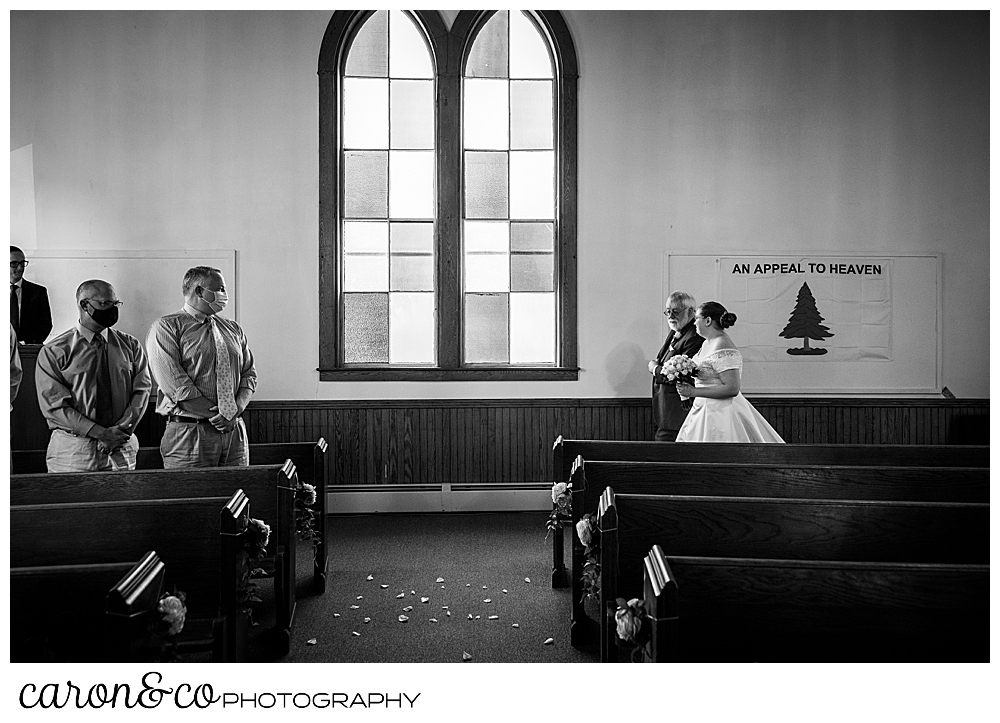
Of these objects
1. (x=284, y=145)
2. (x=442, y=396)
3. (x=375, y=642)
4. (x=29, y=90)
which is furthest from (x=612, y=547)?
(x=29, y=90)

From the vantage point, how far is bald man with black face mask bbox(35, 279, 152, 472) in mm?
3002

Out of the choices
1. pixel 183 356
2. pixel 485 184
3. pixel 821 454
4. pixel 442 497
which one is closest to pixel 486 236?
pixel 485 184

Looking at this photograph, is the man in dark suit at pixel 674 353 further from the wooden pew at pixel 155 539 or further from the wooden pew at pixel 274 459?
the wooden pew at pixel 155 539

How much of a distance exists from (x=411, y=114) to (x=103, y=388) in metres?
3.25

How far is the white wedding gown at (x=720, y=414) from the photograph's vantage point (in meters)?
4.24

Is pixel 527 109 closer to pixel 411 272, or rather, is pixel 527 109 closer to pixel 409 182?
pixel 409 182

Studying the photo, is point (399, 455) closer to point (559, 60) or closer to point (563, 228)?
point (563, 228)

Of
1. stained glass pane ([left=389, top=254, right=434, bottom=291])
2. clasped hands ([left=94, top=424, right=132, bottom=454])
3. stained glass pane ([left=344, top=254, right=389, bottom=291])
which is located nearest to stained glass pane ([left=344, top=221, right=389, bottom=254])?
stained glass pane ([left=344, top=254, right=389, bottom=291])

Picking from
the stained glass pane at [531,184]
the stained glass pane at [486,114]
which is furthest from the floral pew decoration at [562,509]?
the stained glass pane at [486,114]

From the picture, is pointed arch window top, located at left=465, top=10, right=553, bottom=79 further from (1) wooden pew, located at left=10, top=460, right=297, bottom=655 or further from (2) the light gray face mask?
(1) wooden pew, located at left=10, top=460, right=297, bottom=655

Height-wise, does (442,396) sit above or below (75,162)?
below

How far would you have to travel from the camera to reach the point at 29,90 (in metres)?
5.24

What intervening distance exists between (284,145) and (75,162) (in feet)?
4.64
